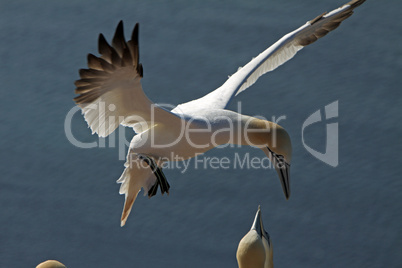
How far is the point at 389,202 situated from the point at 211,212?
119 cm

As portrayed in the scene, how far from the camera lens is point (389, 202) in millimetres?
5375

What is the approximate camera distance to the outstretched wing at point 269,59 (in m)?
4.62

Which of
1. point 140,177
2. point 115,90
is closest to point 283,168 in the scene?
point 140,177

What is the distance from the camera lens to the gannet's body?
12.4 feet

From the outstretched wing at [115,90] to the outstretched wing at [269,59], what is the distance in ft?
1.43

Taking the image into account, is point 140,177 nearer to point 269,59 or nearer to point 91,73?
point 91,73

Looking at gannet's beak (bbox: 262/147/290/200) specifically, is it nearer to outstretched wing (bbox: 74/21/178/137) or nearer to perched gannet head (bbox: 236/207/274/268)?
outstretched wing (bbox: 74/21/178/137)

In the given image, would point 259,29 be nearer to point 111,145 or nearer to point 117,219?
point 111,145

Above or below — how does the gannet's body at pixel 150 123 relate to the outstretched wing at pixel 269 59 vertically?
below

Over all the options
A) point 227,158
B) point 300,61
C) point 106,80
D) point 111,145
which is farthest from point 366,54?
point 106,80

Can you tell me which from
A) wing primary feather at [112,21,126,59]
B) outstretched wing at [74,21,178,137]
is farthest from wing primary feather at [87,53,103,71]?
wing primary feather at [112,21,126,59]

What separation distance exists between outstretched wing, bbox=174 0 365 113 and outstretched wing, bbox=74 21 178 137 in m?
0.44

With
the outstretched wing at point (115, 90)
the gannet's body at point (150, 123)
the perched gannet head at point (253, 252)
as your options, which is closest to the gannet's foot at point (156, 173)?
the gannet's body at point (150, 123)

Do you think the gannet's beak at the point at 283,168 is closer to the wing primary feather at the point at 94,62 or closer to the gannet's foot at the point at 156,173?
the gannet's foot at the point at 156,173
